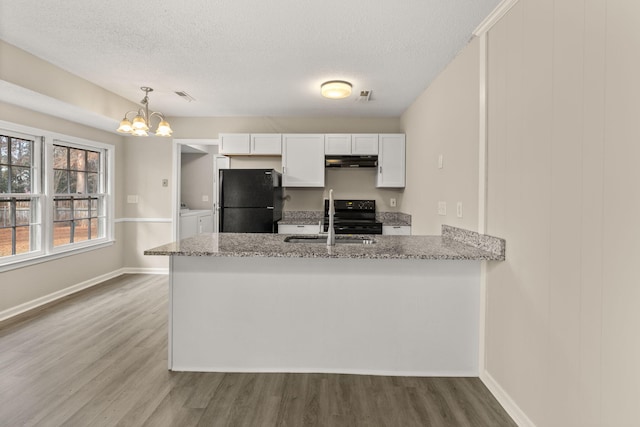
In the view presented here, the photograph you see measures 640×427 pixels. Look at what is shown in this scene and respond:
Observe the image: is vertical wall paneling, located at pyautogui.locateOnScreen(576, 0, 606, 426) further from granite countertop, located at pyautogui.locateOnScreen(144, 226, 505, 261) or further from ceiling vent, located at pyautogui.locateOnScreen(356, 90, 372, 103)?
ceiling vent, located at pyautogui.locateOnScreen(356, 90, 372, 103)

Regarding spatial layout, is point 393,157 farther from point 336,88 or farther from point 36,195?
point 36,195

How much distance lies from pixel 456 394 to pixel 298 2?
256 centimetres

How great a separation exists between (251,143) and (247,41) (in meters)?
2.09

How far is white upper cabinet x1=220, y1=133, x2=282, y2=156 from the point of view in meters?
4.58

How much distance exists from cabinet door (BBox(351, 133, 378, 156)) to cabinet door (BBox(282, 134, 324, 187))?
0.44 metres

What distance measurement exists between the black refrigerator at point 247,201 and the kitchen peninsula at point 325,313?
197 centimetres

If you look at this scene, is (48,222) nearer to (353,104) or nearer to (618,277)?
(353,104)

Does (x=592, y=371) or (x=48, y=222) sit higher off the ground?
(x=48, y=222)

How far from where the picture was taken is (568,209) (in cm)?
141

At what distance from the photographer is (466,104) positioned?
246 cm

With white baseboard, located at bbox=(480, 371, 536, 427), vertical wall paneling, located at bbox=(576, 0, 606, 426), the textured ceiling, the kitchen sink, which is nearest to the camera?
vertical wall paneling, located at bbox=(576, 0, 606, 426)

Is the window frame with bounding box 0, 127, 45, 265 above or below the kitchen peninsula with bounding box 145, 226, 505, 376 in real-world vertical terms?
above

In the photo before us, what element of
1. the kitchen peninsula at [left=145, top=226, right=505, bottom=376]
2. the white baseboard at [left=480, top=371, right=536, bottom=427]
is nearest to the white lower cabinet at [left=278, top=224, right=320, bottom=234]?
the kitchen peninsula at [left=145, top=226, right=505, bottom=376]

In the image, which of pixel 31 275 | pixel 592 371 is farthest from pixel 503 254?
pixel 31 275
